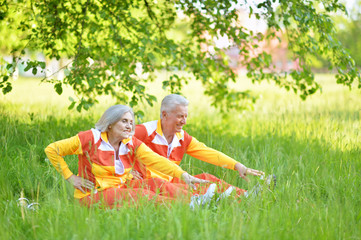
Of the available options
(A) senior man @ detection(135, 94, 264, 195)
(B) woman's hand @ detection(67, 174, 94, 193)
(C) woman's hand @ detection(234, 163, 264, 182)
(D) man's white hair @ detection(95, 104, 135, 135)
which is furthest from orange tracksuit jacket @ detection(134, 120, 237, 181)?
(B) woman's hand @ detection(67, 174, 94, 193)

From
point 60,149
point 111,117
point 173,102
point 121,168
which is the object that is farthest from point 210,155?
point 60,149

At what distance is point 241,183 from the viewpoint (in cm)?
423

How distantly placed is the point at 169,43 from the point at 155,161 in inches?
90.7

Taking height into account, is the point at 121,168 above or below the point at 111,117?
below

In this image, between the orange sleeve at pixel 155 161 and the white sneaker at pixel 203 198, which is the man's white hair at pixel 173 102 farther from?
the white sneaker at pixel 203 198

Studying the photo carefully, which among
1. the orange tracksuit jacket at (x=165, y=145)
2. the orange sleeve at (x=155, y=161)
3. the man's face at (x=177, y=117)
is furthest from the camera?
the orange tracksuit jacket at (x=165, y=145)

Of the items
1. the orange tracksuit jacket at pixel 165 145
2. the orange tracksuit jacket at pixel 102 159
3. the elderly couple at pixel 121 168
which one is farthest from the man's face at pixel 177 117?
the orange tracksuit jacket at pixel 102 159

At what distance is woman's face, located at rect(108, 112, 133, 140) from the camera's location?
11.3 feet

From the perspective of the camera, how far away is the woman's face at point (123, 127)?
3.43 meters

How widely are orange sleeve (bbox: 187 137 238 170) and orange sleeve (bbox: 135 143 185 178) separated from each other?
0.50m

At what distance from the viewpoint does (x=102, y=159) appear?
11.3 feet

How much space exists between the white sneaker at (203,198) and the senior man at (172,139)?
47 cm

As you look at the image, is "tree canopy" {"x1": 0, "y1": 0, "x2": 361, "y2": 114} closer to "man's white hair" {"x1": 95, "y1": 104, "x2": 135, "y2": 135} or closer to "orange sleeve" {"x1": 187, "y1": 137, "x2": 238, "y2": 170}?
"orange sleeve" {"x1": 187, "y1": 137, "x2": 238, "y2": 170}

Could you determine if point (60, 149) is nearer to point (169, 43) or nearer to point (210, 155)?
point (210, 155)
